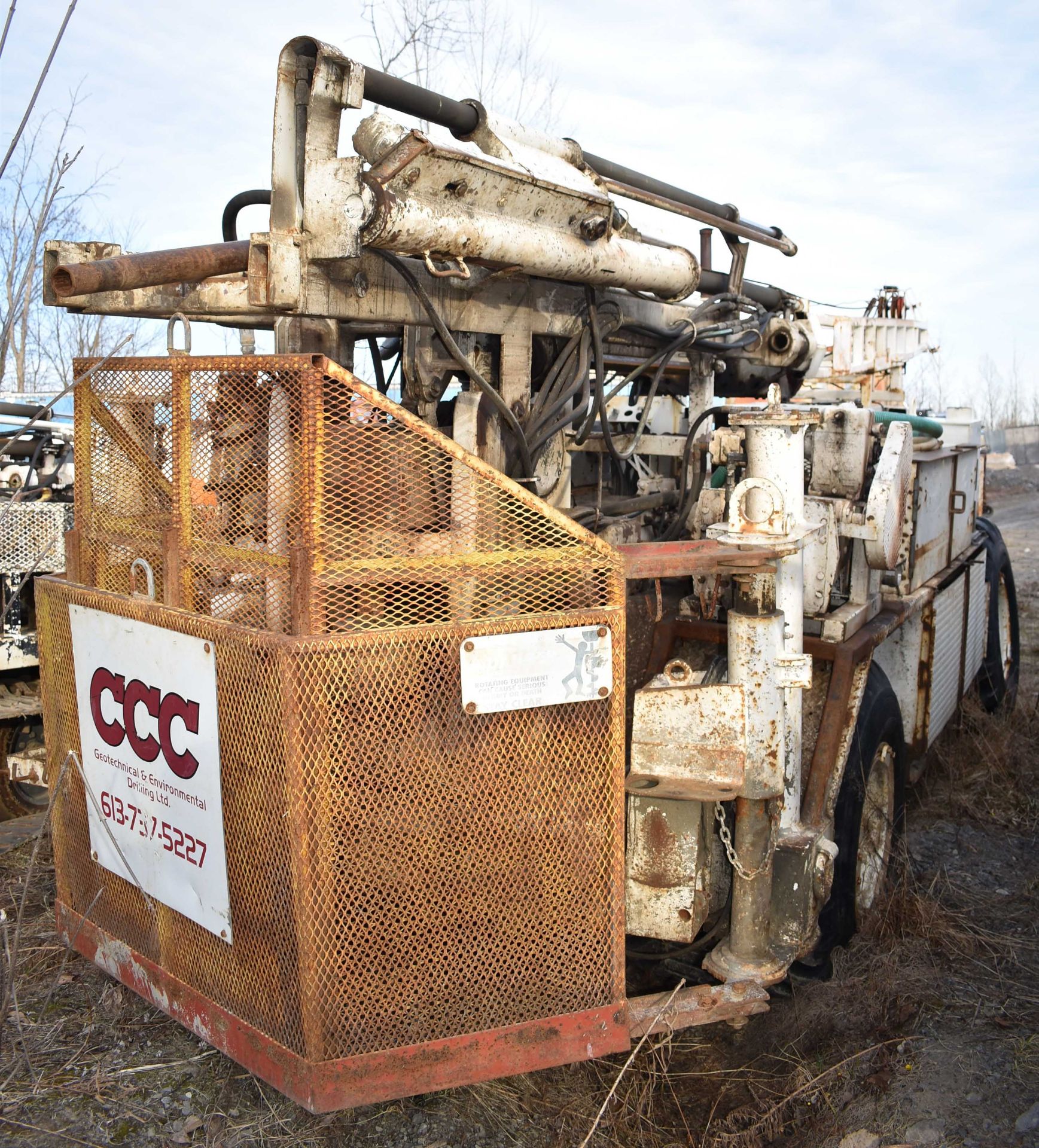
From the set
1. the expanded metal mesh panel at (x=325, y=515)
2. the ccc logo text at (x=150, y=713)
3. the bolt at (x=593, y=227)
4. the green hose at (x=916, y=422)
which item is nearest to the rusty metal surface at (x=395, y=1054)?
the ccc logo text at (x=150, y=713)

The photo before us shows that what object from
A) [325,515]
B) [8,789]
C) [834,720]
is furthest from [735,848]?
[8,789]

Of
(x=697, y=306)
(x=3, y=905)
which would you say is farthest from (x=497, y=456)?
(x=3, y=905)

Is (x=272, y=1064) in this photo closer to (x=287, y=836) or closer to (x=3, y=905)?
(x=287, y=836)

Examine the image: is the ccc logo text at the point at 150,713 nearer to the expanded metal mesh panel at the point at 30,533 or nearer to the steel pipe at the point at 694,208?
the steel pipe at the point at 694,208

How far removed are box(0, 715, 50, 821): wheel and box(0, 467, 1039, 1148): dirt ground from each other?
1.82m

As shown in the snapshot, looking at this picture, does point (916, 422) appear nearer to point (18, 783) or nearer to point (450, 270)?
point (450, 270)

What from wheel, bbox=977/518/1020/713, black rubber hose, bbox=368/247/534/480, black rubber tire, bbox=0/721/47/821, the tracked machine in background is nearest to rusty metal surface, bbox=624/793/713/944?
the tracked machine in background

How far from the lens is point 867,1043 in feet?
11.7

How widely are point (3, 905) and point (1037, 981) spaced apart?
379 centimetres

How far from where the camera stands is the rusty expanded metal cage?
259 cm

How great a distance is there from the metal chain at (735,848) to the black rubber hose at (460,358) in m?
1.23

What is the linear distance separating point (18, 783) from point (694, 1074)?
431 centimetres

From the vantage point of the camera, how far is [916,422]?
17.4 feet

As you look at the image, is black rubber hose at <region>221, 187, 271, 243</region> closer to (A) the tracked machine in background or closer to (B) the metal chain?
(A) the tracked machine in background
